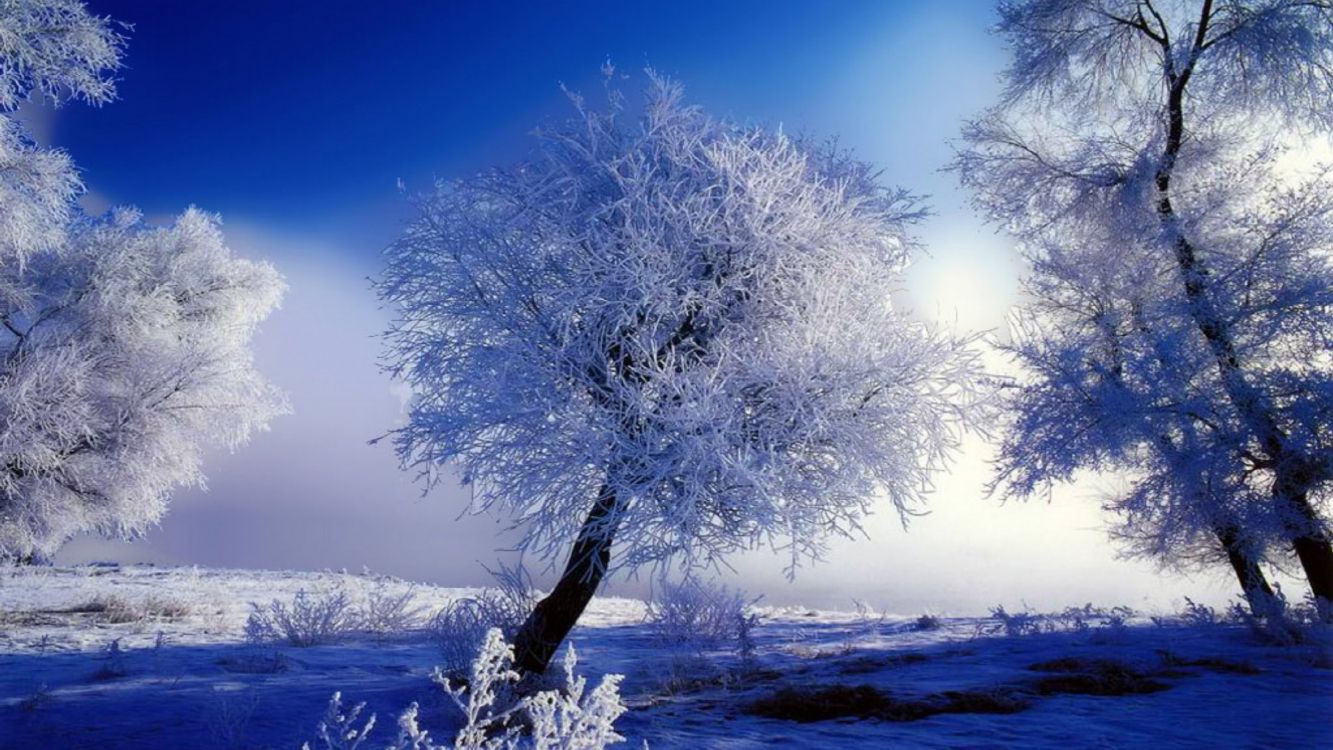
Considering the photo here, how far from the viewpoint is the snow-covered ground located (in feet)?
17.0

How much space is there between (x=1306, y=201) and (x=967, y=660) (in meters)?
6.23

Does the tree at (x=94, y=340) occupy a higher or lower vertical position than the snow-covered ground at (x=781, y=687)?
higher

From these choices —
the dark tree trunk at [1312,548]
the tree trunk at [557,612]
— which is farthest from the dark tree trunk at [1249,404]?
the tree trunk at [557,612]

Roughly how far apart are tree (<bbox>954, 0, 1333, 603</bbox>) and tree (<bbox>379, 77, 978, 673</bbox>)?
3.76 m

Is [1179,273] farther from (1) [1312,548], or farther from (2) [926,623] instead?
(2) [926,623]

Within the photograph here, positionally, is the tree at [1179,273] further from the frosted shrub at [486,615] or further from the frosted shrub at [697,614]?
the frosted shrub at [486,615]

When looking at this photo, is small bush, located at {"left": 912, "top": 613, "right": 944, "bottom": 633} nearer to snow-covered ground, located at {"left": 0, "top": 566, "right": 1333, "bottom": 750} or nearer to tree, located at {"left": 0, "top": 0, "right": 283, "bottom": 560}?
snow-covered ground, located at {"left": 0, "top": 566, "right": 1333, "bottom": 750}

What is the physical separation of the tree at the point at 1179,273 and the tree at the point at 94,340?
12.6m

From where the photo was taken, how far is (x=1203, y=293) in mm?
9266

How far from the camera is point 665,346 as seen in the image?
668 cm

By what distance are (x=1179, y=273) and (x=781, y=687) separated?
6955mm

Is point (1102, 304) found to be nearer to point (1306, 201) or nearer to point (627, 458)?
point (1306, 201)

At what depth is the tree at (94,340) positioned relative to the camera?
11281 millimetres

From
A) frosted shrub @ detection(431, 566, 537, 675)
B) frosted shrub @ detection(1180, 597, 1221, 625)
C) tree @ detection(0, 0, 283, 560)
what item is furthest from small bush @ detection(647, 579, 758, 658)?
tree @ detection(0, 0, 283, 560)
